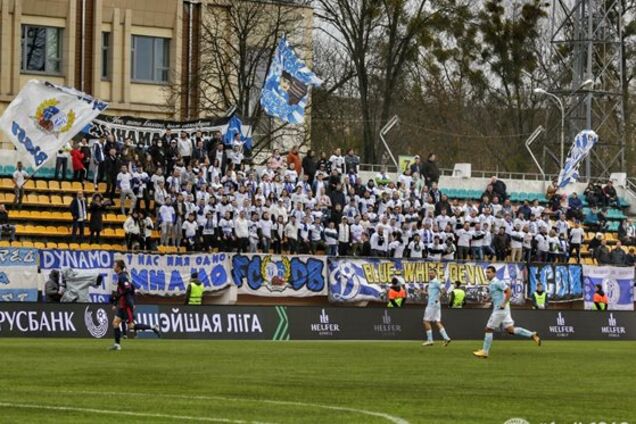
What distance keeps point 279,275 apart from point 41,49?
73.0ft

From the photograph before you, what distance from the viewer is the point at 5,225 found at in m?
48.9

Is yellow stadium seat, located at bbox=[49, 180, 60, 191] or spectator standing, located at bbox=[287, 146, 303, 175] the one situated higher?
spectator standing, located at bbox=[287, 146, 303, 175]

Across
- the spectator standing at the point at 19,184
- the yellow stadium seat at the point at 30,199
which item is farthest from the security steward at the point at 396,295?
the spectator standing at the point at 19,184

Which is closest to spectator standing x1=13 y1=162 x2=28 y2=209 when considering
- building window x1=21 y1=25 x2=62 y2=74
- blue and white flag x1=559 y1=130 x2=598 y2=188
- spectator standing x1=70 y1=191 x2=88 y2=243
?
spectator standing x1=70 y1=191 x2=88 y2=243

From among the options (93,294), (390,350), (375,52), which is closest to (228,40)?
(375,52)

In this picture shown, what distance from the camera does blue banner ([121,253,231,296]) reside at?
163 ft

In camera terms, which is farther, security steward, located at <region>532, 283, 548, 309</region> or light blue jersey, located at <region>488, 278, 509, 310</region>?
security steward, located at <region>532, 283, 548, 309</region>

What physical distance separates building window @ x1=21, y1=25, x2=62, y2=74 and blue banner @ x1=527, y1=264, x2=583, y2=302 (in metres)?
23.9

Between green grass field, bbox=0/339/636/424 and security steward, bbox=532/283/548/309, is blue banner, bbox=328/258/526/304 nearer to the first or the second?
security steward, bbox=532/283/548/309

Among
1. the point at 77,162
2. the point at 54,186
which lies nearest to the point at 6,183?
the point at 54,186

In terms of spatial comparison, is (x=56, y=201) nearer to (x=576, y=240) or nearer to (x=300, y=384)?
(x=576, y=240)

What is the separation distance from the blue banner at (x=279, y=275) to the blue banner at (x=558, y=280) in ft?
30.6

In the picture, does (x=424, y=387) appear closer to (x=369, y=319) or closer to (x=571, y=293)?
(x=369, y=319)

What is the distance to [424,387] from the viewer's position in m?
25.6
